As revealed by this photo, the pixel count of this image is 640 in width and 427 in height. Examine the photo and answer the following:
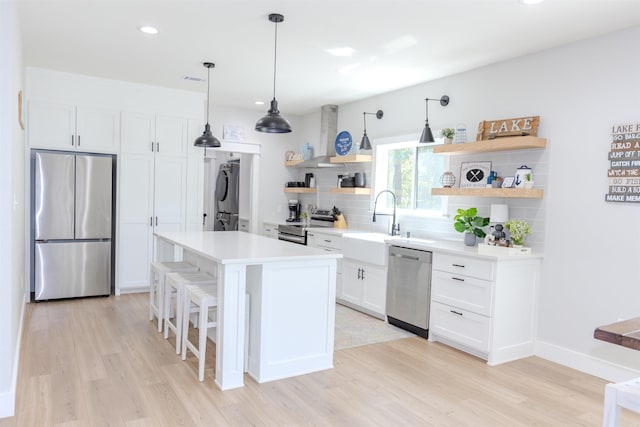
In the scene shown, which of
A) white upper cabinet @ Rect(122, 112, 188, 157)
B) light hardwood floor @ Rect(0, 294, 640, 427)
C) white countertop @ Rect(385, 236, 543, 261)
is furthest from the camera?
white upper cabinet @ Rect(122, 112, 188, 157)

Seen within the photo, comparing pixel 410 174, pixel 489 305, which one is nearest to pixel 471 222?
pixel 489 305

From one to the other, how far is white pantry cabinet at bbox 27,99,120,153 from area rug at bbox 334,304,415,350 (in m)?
3.39

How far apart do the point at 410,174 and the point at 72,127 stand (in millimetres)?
3912

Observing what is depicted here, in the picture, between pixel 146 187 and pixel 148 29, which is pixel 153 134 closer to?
pixel 146 187

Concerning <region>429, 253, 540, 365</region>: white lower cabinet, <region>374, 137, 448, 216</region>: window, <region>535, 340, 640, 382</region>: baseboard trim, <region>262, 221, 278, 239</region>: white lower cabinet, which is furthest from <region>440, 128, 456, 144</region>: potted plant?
<region>262, 221, 278, 239</region>: white lower cabinet

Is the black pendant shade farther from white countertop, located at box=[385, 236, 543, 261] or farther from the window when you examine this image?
the window

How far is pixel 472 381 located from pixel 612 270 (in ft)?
4.37

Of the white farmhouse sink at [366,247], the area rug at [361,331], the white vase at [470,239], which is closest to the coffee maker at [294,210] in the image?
the white farmhouse sink at [366,247]

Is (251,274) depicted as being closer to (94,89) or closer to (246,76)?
(246,76)

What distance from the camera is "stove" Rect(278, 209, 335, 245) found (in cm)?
589

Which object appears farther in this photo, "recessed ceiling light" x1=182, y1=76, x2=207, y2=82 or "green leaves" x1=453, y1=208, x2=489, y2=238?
"recessed ceiling light" x1=182, y1=76, x2=207, y2=82

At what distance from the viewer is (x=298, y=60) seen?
14.1ft

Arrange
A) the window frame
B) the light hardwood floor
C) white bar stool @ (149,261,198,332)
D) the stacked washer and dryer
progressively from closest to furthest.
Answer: the light hardwood floor < white bar stool @ (149,261,198,332) < the window frame < the stacked washer and dryer

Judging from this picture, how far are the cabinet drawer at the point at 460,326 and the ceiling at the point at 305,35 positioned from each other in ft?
7.29
